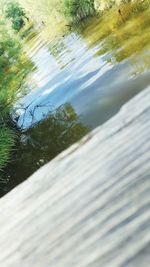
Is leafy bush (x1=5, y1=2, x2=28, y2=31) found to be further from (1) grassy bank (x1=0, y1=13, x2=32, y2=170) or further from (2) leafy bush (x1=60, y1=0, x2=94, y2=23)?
(1) grassy bank (x1=0, y1=13, x2=32, y2=170)

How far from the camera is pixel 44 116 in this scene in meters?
14.8

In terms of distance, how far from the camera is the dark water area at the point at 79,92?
39.4 feet

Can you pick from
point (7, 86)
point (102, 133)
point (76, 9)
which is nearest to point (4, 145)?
point (7, 86)

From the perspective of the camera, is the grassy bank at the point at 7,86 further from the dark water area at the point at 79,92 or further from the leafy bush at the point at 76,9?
the leafy bush at the point at 76,9

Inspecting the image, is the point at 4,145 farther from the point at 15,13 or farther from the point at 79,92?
the point at 15,13

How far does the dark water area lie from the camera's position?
1200cm

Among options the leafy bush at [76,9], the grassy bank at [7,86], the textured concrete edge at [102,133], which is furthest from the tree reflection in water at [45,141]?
the leafy bush at [76,9]

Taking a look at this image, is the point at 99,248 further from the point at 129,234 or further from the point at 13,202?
the point at 13,202

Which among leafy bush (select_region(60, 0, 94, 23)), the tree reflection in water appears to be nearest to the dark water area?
the tree reflection in water

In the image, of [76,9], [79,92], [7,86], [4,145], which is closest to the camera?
[4,145]

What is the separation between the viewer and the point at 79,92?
15.2 meters

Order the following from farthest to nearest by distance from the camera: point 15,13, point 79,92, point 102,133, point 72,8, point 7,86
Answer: point 15,13 → point 72,8 → point 79,92 → point 7,86 → point 102,133

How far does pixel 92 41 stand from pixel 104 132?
2152 cm

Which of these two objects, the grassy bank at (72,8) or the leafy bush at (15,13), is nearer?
the grassy bank at (72,8)
